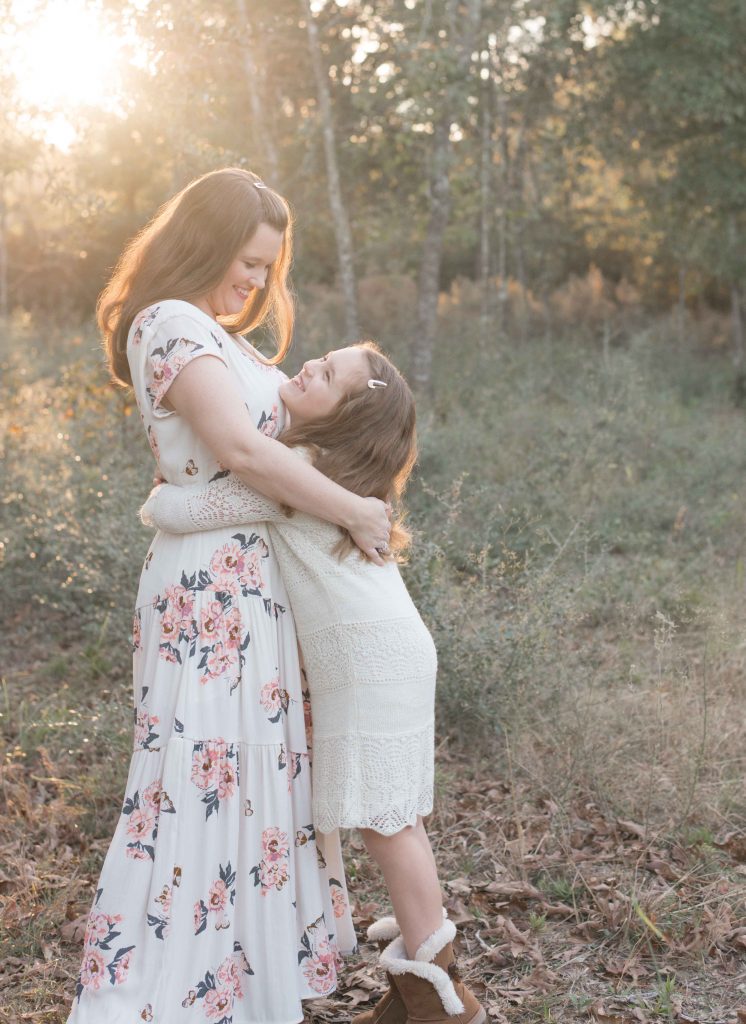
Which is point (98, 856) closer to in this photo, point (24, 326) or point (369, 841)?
point (369, 841)

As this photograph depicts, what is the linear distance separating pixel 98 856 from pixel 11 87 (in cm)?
403

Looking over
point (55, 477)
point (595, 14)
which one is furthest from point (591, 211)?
point (55, 477)

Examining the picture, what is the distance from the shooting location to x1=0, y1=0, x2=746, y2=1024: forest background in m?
3.39

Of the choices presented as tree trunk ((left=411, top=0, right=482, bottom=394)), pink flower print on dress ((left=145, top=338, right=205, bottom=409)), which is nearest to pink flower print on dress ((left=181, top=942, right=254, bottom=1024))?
pink flower print on dress ((left=145, top=338, right=205, bottom=409))

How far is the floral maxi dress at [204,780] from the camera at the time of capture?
2506mm

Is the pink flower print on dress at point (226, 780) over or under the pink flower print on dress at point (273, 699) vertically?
under

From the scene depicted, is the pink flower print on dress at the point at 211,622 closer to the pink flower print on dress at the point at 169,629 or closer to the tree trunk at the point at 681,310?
the pink flower print on dress at the point at 169,629

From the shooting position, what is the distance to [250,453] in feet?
7.95

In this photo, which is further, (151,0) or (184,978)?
(151,0)

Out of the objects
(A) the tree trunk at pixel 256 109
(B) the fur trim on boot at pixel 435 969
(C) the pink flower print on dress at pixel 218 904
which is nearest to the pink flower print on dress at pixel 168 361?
(C) the pink flower print on dress at pixel 218 904

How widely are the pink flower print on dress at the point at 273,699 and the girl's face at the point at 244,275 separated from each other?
3.03 ft

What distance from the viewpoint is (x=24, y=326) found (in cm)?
1551

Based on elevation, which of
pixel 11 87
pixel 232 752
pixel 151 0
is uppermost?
pixel 151 0

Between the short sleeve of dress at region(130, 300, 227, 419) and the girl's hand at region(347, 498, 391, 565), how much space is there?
479mm
